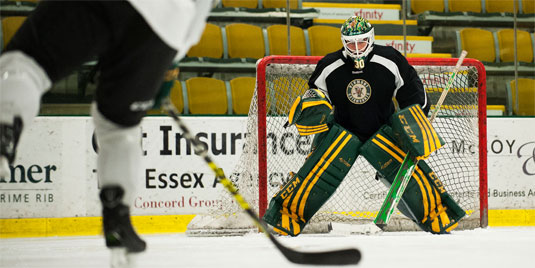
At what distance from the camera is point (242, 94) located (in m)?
4.62

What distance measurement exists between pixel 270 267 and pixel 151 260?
42cm

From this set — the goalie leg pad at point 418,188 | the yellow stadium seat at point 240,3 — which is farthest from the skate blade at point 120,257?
the yellow stadium seat at point 240,3

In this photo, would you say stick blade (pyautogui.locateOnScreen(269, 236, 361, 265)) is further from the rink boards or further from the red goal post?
the rink boards

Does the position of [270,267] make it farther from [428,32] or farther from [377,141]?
[428,32]

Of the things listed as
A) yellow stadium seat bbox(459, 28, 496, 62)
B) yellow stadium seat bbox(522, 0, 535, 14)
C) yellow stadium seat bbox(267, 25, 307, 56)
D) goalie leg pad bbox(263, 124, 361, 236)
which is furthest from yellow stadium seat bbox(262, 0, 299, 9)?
goalie leg pad bbox(263, 124, 361, 236)

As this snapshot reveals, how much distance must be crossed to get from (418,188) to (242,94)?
1937 millimetres

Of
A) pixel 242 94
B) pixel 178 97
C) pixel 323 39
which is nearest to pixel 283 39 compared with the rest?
pixel 323 39

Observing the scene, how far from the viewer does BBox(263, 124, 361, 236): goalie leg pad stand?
295cm

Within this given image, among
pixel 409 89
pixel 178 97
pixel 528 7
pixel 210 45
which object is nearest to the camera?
pixel 409 89

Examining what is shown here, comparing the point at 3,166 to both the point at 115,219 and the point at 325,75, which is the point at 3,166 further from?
the point at 325,75

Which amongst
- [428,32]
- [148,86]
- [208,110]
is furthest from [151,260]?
[428,32]

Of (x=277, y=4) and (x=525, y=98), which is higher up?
(x=277, y=4)

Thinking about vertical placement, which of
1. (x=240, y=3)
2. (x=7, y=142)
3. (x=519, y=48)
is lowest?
(x=519, y=48)

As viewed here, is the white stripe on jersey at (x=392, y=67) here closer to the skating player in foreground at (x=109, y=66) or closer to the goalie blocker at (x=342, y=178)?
the goalie blocker at (x=342, y=178)
